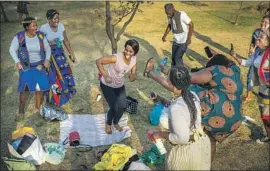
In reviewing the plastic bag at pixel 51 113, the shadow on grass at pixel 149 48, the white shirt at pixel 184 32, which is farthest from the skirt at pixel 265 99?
the shadow on grass at pixel 149 48

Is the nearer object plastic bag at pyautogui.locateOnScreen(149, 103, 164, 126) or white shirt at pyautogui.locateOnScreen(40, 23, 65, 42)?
plastic bag at pyautogui.locateOnScreen(149, 103, 164, 126)

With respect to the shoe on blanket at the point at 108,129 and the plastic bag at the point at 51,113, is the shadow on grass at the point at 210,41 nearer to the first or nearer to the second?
the shoe on blanket at the point at 108,129

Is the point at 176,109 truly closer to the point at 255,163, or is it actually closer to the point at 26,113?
the point at 255,163

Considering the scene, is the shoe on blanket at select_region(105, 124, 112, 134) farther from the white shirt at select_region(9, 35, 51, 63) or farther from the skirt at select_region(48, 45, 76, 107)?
the white shirt at select_region(9, 35, 51, 63)

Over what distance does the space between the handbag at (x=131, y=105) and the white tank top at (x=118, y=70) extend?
1008 mm

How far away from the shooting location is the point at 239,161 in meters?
5.27

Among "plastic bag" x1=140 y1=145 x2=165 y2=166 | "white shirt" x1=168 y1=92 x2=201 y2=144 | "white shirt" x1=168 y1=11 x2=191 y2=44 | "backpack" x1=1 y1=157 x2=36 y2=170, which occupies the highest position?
"white shirt" x1=168 y1=11 x2=191 y2=44

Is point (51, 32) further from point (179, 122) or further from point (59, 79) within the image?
point (179, 122)

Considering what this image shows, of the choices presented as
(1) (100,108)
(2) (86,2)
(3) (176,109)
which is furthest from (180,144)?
(2) (86,2)

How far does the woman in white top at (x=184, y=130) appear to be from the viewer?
312 cm

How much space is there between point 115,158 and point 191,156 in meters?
1.58

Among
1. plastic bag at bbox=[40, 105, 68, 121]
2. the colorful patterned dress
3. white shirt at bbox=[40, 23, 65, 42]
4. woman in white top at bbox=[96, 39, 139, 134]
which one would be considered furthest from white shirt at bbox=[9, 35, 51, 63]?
the colorful patterned dress

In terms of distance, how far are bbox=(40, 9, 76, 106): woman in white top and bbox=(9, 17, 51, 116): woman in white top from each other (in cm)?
38

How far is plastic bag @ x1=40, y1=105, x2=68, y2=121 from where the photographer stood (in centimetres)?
627
